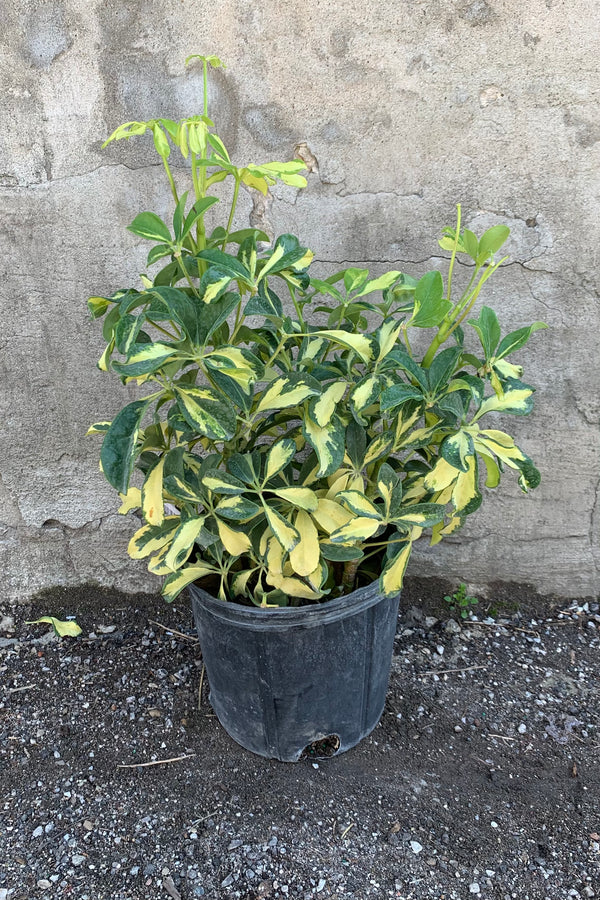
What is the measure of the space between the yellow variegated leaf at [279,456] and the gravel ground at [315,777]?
81 centimetres

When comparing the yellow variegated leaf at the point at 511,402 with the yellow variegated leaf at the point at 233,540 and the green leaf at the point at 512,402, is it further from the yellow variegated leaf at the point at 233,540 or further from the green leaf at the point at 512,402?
the yellow variegated leaf at the point at 233,540

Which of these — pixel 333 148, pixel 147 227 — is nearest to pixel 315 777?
pixel 147 227

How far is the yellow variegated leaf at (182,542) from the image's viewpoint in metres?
1.21

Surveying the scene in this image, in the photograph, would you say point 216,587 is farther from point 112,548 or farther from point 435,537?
point 112,548

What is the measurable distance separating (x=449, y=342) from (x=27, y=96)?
49.5 inches

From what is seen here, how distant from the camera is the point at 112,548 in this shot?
2.07 meters

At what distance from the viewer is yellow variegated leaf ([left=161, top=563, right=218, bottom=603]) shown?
1.34 m

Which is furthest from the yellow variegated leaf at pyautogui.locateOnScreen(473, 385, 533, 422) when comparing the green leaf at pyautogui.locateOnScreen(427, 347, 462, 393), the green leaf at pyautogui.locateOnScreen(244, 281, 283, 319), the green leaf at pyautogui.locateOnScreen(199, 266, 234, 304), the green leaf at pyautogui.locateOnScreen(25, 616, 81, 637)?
the green leaf at pyautogui.locateOnScreen(25, 616, 81, 637)

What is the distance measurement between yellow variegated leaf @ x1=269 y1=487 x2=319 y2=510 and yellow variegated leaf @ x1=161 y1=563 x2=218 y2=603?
0.83 ft

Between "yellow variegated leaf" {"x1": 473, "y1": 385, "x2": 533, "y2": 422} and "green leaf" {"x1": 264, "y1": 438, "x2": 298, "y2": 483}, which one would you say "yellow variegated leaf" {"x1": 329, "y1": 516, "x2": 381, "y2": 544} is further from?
"yellow variegated leaf" {"x1": 473, "y1": 385, "x2": 533, "y2": 422}

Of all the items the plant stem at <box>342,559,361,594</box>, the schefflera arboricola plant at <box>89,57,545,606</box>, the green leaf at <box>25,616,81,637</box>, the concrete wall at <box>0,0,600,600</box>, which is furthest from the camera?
the green leaf at <box>25,616,81,637</box>

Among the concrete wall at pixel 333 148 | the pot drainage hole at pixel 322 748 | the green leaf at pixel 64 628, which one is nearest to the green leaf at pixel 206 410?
the concrete wall at pixel 333 148

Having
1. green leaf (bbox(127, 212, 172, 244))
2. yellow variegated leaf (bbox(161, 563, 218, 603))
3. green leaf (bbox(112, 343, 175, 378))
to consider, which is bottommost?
yellow variegated leaf (bbox(161, 563, 218, 603))

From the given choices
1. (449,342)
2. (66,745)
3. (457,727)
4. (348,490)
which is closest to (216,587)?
(348,490)
